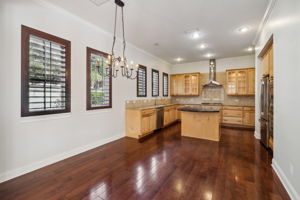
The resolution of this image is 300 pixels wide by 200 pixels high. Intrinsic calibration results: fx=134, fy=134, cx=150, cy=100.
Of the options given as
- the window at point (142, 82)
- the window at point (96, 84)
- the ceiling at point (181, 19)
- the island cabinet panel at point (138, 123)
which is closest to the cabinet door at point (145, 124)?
the island cabinet panel at point (138, 123)

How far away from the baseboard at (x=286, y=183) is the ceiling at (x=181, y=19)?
119 inches

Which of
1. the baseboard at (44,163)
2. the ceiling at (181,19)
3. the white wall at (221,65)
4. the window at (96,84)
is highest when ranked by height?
the ceiling at (181,19)

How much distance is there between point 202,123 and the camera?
4270 millimetres

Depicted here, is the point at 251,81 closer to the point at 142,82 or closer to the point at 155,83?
the point at 155,83

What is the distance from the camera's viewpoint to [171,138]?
4332 millimetres

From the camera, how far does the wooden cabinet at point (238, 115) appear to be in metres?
5.41

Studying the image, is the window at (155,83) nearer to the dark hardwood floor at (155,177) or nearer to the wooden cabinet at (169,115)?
the wooden cabinet at (169,115)

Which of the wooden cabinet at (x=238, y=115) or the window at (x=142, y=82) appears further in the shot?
the wooden cabinet at (x=238, y=115)

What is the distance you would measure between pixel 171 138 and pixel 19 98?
3.78 metres

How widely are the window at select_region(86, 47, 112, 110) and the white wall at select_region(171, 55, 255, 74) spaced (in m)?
4.76

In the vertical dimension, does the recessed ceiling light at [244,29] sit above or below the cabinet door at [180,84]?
above

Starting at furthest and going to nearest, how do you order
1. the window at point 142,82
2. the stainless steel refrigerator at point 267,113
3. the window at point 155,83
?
the window at point 155,83 → the window at point 142,82 → the stainless steel refrigerator at point 267,113

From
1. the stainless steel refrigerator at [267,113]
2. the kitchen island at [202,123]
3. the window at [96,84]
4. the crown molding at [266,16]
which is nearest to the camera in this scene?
the crown molding at [266,16]

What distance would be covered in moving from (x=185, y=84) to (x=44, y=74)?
596cm
